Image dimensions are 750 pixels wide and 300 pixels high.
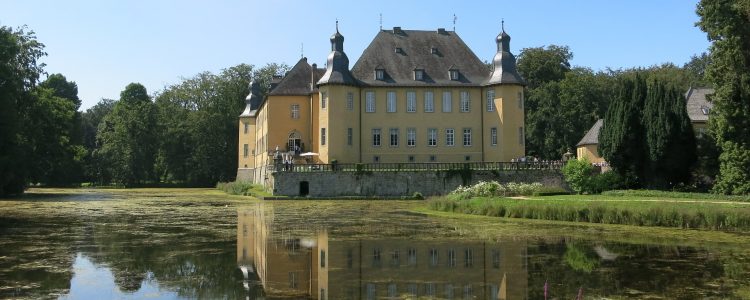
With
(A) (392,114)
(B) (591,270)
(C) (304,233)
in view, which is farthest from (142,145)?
(B) (591,270)

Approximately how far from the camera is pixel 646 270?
1041 cm

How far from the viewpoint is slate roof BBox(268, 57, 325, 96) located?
45625mm

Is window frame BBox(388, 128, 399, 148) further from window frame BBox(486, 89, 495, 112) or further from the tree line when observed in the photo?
the tree line

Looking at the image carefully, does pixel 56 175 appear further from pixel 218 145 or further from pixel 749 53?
pixel 749 53

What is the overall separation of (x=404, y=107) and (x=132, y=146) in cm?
3808

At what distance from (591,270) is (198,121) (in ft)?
201

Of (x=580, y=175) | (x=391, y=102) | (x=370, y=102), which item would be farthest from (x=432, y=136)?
(x=580, y=175)

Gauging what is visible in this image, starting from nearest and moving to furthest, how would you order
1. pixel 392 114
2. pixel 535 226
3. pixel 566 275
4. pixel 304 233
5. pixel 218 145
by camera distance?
pixel 566 275 < pixel 304 233 < pixel 535 226 < pixel 392 114 < pixel 218 145

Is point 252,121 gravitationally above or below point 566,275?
above

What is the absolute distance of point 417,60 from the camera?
44.6 metres

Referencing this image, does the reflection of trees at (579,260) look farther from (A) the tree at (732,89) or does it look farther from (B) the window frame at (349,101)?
(B) the window frame at (349,101)

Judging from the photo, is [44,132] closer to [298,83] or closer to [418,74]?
[298,83]

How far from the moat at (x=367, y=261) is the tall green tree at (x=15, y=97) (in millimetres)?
24218

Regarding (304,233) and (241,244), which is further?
(304,233)
